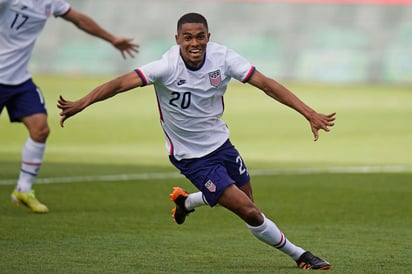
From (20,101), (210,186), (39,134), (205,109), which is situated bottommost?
(39,134)

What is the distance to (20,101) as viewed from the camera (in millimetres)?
12672

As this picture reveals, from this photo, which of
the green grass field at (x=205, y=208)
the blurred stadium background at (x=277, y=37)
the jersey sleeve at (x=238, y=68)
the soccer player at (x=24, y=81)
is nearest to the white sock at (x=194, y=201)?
the green grass field at (x=205, y=208)

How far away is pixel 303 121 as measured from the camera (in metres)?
27.8

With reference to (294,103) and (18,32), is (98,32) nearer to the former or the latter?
(18,32)

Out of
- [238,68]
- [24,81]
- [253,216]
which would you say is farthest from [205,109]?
[24,81]

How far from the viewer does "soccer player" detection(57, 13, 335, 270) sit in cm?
905

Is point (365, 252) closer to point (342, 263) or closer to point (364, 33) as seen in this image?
point (342, 263)

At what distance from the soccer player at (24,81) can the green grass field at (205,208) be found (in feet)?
1.53

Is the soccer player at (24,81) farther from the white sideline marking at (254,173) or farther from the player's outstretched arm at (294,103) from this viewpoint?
the player's outstretched arm at (294,103)

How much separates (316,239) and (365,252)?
90cm

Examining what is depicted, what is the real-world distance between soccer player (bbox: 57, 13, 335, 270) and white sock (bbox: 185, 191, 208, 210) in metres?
0.68

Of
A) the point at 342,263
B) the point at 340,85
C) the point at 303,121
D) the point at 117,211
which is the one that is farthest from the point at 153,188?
the point at 340,85

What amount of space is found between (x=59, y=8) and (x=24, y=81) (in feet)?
3.18

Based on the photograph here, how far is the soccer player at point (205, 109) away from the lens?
9055 millimetres
